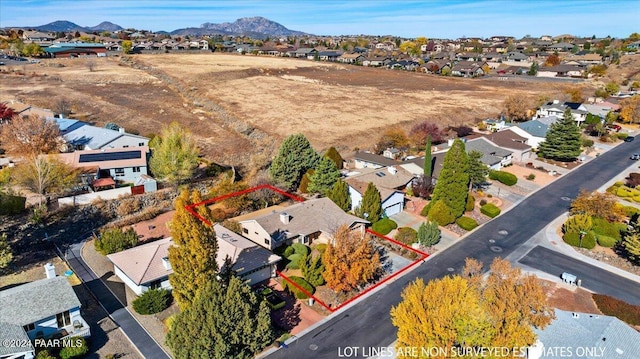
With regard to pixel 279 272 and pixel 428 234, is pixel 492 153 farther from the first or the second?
pixel 279 272

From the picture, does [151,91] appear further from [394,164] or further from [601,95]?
[601,95]

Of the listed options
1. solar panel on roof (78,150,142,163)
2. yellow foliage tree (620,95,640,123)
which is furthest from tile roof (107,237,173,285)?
yellow foliage tree (620,95,640,123)

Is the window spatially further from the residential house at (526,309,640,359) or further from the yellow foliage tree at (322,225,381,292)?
the residential house at (526,309,640,359)

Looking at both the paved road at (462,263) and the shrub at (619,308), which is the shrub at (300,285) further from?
the shrub at (619,308)

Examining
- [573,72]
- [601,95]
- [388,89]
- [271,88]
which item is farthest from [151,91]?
[573,72]

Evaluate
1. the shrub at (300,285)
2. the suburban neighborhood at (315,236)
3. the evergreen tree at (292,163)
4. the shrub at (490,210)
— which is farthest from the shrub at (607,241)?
the evergreen tree at (292,163)

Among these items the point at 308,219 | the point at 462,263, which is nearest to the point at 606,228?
the point at 462,263

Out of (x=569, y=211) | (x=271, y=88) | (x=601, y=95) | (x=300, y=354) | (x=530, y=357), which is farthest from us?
(x=271, y=88)
